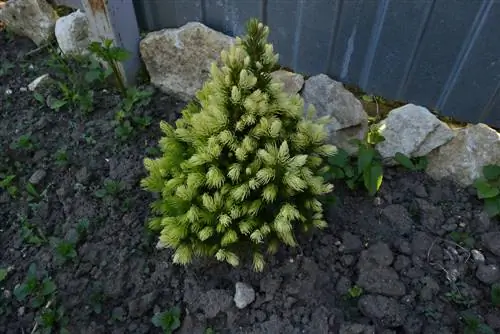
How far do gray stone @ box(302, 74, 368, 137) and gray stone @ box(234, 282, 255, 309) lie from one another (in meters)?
0.96

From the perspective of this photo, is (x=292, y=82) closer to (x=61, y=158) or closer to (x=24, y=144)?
(x=61, y=158)

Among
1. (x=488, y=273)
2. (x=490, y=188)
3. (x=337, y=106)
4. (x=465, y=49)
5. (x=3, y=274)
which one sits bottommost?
(x=3, y=274)

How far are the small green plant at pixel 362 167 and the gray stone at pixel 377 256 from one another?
282 millimetres

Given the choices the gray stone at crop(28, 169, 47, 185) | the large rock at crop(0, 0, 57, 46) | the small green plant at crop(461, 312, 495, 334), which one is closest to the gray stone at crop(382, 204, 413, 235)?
the small green plant at crop(461, 312, 495, 334)

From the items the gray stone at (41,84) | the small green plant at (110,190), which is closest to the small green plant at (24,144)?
the gray stone at (41,84)

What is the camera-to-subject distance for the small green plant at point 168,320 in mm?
1983

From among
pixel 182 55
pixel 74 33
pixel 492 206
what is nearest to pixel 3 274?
pixel 182 55

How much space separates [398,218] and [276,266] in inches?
26.5

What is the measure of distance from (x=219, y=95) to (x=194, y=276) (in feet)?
2.91

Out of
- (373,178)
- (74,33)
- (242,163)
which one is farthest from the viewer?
(74,33)

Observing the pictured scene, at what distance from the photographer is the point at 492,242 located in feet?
7.23

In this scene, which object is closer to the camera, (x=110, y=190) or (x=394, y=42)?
(x=110, y=190)

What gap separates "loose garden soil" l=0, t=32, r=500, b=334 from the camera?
6.64ft

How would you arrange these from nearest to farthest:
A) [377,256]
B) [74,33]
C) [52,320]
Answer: [52,320] < [377,256] < [74,33]
